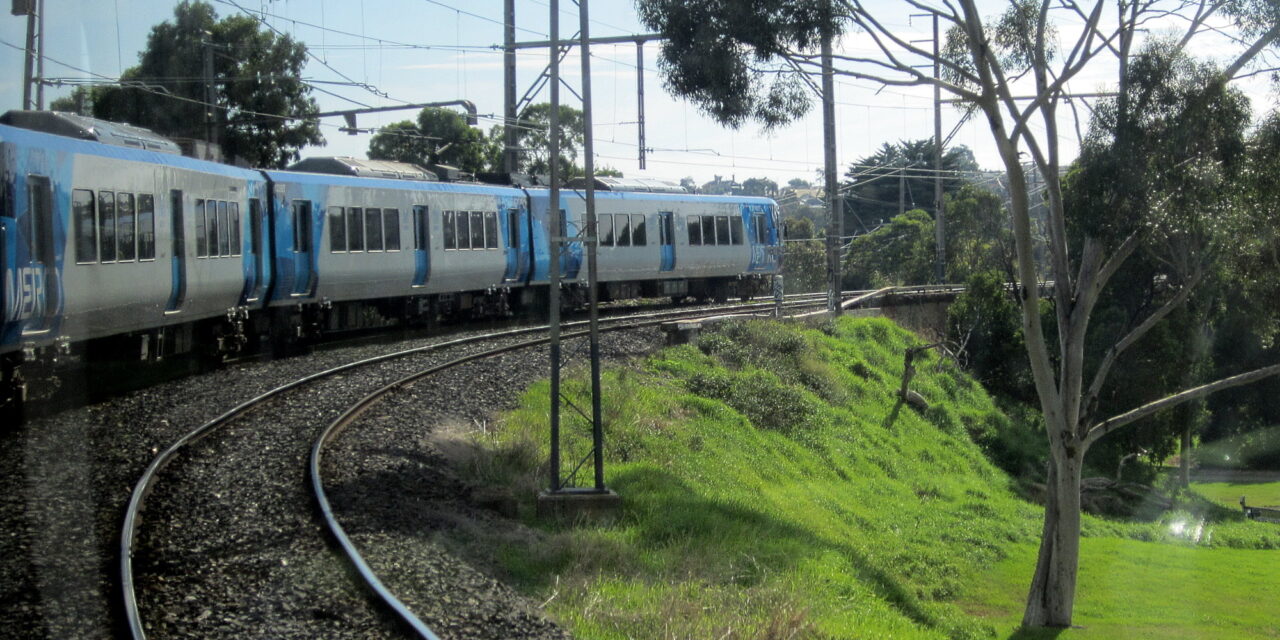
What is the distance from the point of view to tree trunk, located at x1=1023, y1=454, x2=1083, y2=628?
15703 millimetres

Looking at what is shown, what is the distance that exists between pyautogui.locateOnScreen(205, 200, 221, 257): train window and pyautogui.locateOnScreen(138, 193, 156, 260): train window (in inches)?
70.1

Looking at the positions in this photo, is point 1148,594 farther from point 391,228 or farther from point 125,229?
point 125,229

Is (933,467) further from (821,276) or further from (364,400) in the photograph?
(821,276)

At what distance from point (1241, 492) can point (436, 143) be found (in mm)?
37743

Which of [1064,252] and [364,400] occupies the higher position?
[1064,252]

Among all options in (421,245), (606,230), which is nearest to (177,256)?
(421,245)

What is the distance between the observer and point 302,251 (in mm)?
19203

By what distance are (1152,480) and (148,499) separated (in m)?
39.6

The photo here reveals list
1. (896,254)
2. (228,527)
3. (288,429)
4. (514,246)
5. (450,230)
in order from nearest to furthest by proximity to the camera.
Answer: (228,527)
(288,429)
(450,230)
(514,246)
(896,254)

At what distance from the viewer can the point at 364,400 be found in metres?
13.2

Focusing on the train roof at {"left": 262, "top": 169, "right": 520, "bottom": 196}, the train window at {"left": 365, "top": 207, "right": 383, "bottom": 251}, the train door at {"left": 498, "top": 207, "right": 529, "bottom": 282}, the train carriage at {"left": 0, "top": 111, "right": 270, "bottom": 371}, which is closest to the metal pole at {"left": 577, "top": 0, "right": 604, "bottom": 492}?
the train carriage at {"left": 0, "top": 111, "right": 270, "bottom": 371}

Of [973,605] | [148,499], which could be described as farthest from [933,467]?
[148,499]

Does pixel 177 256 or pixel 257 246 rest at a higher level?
pixel 257 246

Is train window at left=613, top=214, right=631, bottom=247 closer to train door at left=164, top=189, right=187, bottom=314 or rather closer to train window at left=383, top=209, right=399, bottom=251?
train window at left=383, top=209, right=399, bottom=251
